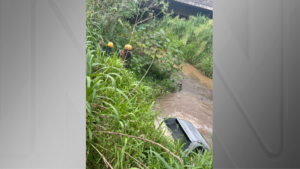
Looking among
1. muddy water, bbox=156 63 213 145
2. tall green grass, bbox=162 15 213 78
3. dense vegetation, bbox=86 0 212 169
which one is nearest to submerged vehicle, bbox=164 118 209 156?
dense vegetation, bbox=86 0 212 169

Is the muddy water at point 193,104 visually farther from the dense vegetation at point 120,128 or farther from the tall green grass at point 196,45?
the dense vegetation at point 120,128

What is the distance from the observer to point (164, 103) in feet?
12.0

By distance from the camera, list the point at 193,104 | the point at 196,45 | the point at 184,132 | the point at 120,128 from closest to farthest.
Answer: the point at 120,128
the point at 184,132
the point at 193,104
the point at 196,45

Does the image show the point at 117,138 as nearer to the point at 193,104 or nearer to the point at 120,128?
the point at 120,128

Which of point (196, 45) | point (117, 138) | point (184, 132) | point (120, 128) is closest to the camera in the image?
point (117, 138)

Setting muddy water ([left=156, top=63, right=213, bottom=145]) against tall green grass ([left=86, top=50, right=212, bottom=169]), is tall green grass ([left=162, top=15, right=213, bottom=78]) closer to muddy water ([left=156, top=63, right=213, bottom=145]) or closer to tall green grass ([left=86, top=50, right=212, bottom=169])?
muddy water ([left=156, top=63, right=213, bottom=145])

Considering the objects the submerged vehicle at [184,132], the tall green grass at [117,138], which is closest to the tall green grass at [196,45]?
the submerged vehicle at [184,132]

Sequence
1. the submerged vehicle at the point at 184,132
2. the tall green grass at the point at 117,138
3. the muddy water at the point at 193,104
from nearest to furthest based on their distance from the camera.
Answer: the tall green grass at the point at 117,138 < the submerged vehicle at the point at 184,132 < the muddy water at the point at 193,104

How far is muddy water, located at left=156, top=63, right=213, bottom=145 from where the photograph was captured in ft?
11.0

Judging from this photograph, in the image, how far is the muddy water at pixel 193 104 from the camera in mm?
3344

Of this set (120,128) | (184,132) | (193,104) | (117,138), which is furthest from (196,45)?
(117,138)

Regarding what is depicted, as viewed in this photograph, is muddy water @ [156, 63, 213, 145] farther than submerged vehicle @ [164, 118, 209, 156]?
Yes

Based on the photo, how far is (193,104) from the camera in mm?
4023
